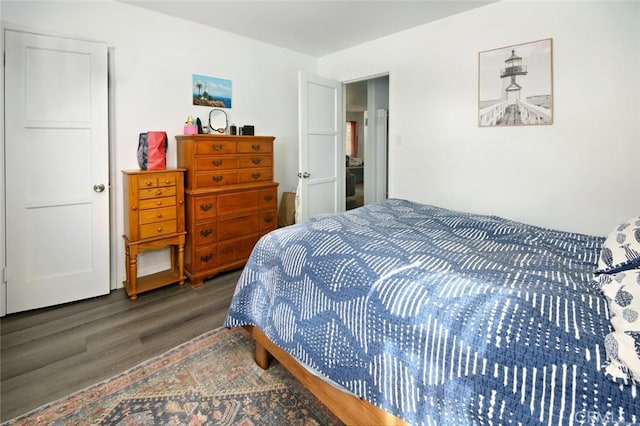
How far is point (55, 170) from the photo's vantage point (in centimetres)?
261

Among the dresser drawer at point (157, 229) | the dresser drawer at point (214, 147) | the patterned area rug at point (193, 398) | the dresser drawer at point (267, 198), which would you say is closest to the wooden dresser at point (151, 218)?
the dresser drawer at point (157, 229)

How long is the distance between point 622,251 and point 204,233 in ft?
9.54

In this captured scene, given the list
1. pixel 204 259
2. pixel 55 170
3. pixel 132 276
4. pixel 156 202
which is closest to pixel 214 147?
pixel 156 202

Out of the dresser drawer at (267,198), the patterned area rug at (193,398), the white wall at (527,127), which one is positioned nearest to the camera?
the patterned area rug at (193,398)

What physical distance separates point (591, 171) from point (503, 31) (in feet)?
4.43

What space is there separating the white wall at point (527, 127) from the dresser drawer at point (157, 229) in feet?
7.66

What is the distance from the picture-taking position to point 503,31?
9.14ft

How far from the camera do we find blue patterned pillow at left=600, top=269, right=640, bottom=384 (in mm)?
750

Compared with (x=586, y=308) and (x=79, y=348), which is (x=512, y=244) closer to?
(x=586, y=308)

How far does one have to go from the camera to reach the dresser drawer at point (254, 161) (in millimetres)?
3375

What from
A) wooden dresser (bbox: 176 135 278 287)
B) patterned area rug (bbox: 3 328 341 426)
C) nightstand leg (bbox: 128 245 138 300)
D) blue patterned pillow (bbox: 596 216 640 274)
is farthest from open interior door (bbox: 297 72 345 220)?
blue patterned pillow (bbox: 596 216 640 274)

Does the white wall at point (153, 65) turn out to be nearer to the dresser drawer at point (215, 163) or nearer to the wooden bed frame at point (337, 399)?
the dresser drawer at point (215, 163)

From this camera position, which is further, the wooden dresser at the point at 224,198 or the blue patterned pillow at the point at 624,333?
the wooden dresser at the point at 224,198

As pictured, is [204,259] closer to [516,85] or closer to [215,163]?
[215,163]
